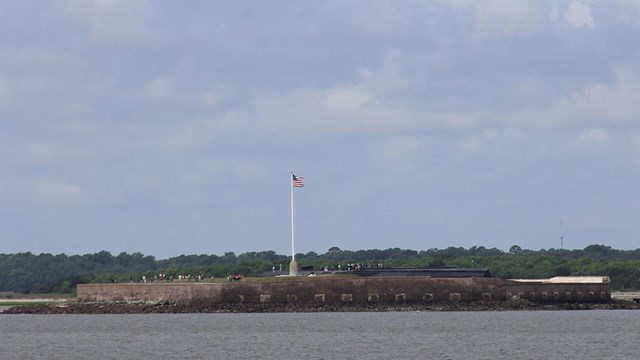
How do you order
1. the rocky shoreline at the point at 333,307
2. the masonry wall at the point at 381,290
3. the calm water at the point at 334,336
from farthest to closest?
the rocky shoreline at the point at 333,307, the masonry wall at the point at 381,290, the calm water at the point at 334,336

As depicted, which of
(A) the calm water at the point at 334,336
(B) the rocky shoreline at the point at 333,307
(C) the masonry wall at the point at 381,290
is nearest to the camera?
(A) the calm water at the point at 334,336

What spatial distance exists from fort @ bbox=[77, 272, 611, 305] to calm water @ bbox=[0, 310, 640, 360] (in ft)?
6.87

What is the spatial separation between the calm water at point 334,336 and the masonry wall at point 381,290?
2.11 metres

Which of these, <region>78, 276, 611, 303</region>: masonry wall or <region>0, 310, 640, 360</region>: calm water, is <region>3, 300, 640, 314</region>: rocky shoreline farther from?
<region>0, 310, 640, 360</region>: calm water

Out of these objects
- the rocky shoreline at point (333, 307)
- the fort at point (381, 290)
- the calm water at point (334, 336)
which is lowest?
the calm water at point (334, 336)

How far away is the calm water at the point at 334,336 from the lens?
256ft

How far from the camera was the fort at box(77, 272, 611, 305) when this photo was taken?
11769 cm

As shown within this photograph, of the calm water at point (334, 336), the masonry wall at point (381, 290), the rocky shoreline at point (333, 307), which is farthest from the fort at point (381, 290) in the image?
the calm water at point (334, 336)

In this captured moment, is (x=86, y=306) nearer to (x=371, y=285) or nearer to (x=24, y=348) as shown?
(x=371, y=285)

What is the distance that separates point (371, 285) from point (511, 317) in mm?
14057

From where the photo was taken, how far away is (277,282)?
119 metres

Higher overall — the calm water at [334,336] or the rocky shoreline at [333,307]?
the rocky shoreline at [333,307]

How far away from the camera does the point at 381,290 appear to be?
118250 mm

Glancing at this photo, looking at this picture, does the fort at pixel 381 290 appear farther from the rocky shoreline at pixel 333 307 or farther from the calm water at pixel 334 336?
the calm water at pixel 334 336
